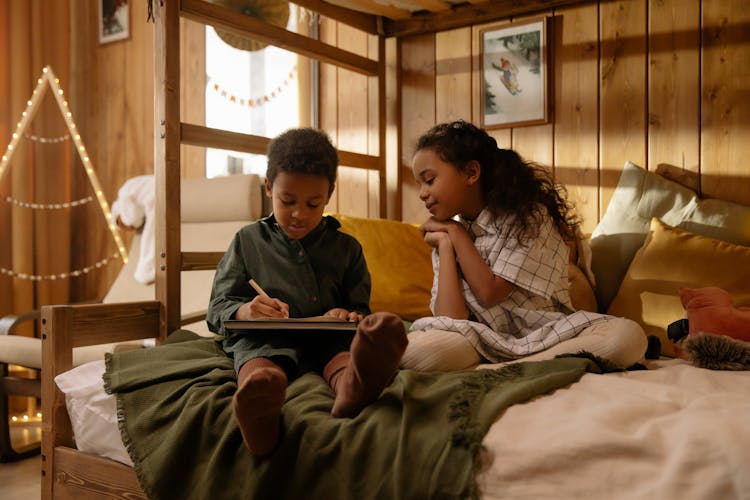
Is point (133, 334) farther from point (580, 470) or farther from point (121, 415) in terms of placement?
point (580, 470)

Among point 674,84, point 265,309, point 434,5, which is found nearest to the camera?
point 265,309

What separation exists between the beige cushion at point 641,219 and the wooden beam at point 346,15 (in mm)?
1015

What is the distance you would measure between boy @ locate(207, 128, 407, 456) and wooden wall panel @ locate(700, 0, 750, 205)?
1.04 meters

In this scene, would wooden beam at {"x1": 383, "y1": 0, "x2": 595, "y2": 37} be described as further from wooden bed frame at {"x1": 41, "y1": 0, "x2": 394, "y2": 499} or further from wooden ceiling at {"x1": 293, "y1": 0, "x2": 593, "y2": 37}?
wooden bed frame at {"x1": 41, "y1": 0, "x2": 394, "y2": 499}

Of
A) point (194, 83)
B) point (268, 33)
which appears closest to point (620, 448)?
point (268, 33)

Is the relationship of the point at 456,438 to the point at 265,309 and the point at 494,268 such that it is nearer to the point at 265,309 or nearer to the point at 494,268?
the point at 265,309

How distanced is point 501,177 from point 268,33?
0.83 meters

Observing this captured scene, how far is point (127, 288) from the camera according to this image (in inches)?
97.9

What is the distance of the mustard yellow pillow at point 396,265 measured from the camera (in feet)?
5.49

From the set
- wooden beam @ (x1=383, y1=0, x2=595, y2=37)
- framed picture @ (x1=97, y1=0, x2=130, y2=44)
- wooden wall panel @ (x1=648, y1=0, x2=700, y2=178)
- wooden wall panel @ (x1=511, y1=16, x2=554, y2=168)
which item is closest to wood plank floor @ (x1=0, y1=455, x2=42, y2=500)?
wooden wall panel @ (x1=511, y1=16, x2=554, y2=168)

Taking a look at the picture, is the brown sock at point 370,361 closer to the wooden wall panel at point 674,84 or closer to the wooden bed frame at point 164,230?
the wooden bed frame at point 164,230

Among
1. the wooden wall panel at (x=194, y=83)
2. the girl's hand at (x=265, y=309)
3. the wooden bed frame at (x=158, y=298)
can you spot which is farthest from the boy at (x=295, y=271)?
the wooden wall panel at (x=194, y=83)

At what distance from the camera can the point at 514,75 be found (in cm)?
210

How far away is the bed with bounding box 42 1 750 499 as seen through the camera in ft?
2.45
